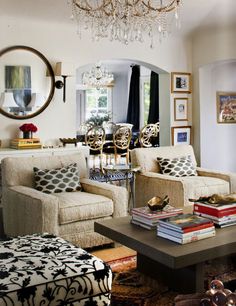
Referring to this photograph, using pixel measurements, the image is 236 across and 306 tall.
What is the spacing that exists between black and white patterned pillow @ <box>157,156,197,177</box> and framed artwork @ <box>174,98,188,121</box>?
1943 mm

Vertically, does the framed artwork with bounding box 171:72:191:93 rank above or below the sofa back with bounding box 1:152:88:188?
above

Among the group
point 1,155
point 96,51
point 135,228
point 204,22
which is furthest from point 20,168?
point 204,22

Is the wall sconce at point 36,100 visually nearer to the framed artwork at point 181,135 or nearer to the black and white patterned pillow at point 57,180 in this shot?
the black and white patterned pillow at point 57,180

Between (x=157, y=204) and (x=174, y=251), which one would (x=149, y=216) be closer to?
(x=157, y=204)

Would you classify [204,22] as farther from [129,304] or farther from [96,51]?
[129,304]

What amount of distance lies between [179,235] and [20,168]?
6.62 feet

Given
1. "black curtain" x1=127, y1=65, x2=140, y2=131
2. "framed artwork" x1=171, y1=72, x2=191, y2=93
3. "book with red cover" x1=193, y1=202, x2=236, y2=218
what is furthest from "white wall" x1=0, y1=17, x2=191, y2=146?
"black curtain" x1=127, y1=65, x2=140, y2=131

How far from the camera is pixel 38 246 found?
2643 mm

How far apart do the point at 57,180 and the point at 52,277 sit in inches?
81.6

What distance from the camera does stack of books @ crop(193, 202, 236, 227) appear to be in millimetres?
3109

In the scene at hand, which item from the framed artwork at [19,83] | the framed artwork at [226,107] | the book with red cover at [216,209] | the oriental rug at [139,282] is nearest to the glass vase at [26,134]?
the framed artwork at [19,83]

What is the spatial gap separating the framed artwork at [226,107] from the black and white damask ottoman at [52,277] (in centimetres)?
530

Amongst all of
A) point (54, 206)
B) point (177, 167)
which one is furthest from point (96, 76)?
point (54, 206)

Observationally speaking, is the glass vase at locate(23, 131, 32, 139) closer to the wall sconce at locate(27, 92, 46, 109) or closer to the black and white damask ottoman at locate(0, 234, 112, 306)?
the wall sconce at locate(27, 92, 46, 109)
